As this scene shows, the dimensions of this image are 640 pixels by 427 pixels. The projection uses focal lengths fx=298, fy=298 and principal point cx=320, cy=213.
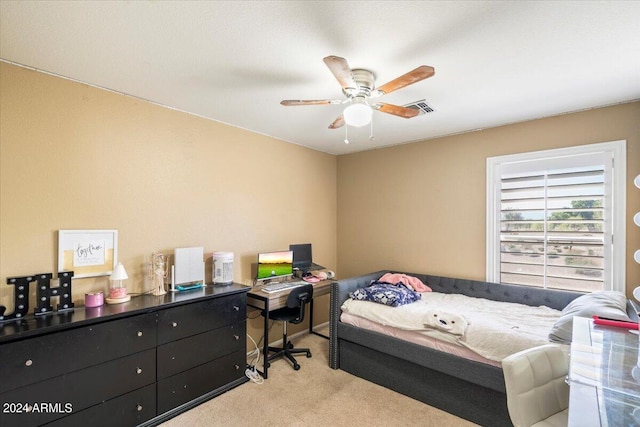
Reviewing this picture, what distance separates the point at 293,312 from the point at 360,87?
2.34 meters

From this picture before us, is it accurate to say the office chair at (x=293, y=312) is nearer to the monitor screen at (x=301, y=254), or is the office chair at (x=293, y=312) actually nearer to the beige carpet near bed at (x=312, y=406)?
the beige carpet near bed at (x=312, y=406)

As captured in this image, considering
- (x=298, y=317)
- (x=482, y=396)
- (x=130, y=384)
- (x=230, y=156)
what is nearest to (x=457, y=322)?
(x=482, y=396)

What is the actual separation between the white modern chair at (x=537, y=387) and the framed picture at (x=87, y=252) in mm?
2734

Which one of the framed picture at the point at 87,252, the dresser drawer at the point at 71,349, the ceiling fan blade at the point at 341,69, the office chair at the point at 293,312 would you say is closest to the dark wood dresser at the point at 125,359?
the dresser drawer at the point at 71,349

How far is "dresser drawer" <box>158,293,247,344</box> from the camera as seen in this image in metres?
2.27

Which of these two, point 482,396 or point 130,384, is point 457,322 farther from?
point 130,384

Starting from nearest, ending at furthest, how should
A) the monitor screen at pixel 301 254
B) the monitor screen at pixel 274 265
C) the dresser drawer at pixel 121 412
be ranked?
the dresser drawer at pixel 121 412 → the monitor screen at pixel 274 265 → the monitor screen at pixel 301 254

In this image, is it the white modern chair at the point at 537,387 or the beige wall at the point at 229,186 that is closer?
the white modern chair at the point at 537,387

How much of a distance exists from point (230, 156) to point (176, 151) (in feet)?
1.90

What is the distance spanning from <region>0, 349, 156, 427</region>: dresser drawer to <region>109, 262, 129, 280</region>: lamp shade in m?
0.57

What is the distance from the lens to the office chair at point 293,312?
3010 mm

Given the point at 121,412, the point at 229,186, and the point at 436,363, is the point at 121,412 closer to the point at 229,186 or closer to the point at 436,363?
the point at 229,186

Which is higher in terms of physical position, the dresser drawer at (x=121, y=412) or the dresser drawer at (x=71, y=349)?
the dresser drawer at (x=71, y=349)

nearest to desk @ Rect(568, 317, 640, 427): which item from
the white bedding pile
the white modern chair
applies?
the white modern chair
